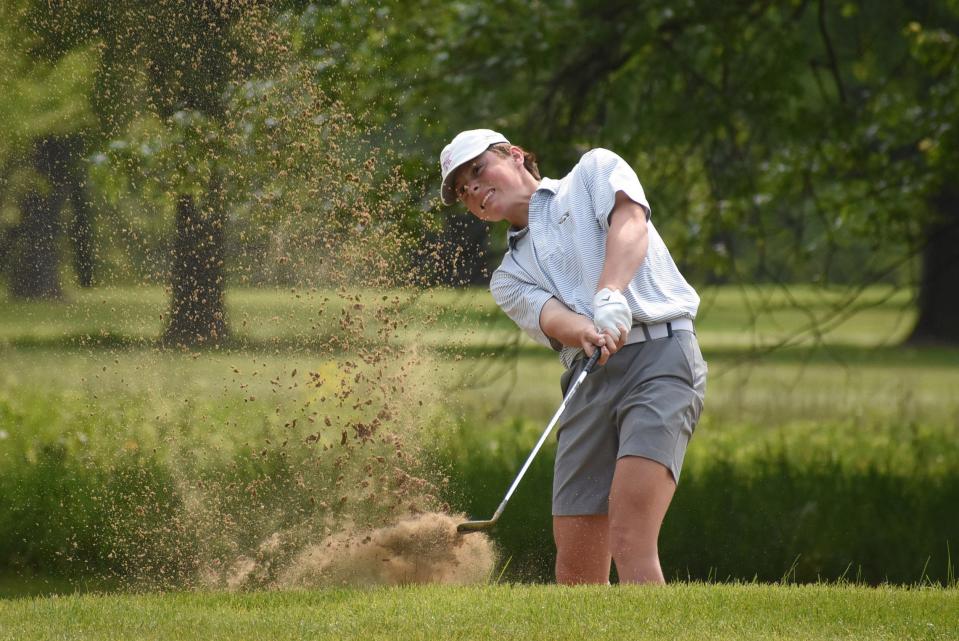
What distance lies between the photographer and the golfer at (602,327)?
12.0 feet

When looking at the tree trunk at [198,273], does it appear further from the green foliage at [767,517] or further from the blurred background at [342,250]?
the green foliage at [767,517]

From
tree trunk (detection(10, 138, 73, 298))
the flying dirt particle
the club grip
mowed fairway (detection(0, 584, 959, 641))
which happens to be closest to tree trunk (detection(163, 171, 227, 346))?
tree trunk (detection(10, 138, 73, 298))

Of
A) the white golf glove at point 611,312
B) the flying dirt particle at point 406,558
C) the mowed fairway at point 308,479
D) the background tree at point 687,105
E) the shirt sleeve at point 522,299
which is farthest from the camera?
the background tree at point 687,105

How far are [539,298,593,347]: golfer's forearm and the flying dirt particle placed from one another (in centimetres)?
119

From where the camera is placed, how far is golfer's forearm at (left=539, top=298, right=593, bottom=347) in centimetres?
372

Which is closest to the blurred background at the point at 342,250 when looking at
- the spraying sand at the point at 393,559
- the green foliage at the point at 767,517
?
the green foliage at the point at 767,517

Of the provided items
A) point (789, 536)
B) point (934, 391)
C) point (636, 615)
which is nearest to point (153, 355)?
point (789, 536)

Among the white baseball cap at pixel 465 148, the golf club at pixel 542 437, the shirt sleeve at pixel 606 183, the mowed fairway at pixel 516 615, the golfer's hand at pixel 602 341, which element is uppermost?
the white baseball cap at pixel 465 148

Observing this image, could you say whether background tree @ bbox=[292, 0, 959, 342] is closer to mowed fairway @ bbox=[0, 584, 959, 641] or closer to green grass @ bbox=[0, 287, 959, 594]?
green grass @ bbox=[0, 287, 959, 594]

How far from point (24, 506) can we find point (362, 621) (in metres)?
3.20

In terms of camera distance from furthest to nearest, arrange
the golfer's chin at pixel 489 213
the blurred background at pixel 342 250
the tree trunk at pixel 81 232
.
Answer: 1. the tree trunk at pixel 81 232
2. the blurred background at pixel 342 250
3. the golfer's chin at pixel 489 213

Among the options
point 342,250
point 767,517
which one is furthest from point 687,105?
point 342,250

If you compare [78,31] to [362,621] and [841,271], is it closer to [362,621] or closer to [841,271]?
[362,621]

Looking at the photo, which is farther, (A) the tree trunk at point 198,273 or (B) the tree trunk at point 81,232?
(B) the tree trunk at point 81,232
